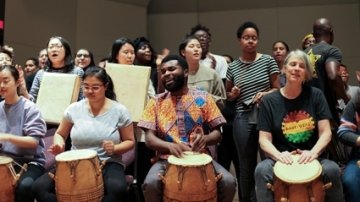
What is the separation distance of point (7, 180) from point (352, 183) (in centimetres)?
222

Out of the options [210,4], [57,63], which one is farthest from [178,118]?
[210,4]

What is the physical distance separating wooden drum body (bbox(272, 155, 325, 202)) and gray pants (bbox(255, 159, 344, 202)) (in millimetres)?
75

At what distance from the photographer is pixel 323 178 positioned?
9.93 ft

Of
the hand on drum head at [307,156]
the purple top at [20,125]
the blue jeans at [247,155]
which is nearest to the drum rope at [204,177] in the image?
the hand on drum head at [307,156]

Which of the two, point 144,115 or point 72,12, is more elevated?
point 72,12

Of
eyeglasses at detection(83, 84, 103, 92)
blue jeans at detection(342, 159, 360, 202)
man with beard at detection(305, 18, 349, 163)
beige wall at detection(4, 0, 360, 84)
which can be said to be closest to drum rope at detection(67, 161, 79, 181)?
eyeglasses at detection(83, 84, 103, 92)

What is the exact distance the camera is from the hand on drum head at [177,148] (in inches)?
125

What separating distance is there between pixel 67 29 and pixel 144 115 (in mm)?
4770

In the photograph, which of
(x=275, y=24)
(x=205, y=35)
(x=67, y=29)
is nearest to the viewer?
(x=205, y=35)

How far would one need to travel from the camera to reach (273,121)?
3.38m

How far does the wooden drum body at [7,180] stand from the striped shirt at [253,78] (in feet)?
5.83

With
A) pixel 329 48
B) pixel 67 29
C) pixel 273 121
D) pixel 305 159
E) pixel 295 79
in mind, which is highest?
pixel 67 29

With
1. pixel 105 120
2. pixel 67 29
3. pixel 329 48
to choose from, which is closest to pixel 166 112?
pixel 105 120

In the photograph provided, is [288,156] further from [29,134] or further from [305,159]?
[29,134]
